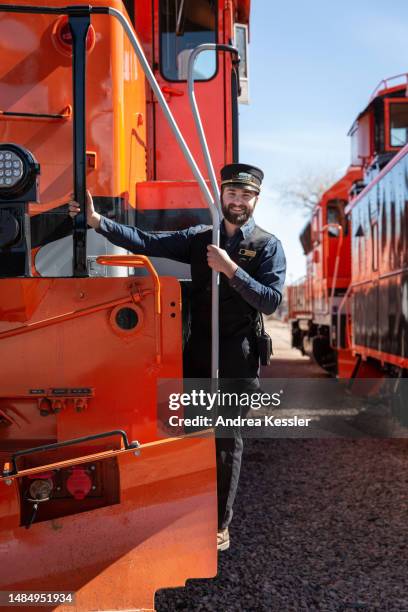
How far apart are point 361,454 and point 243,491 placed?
192 cm

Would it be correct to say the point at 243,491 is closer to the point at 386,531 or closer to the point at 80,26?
the point at 386,531

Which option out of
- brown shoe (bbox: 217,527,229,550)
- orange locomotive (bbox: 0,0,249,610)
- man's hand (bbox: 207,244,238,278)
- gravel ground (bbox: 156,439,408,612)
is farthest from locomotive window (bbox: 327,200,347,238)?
orange locomotive (bbox: 0,0,249,610)

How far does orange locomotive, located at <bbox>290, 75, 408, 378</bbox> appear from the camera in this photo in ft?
24.0

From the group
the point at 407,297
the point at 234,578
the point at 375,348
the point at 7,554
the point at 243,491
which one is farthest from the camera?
the point at 375,348

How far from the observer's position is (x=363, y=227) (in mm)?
9555

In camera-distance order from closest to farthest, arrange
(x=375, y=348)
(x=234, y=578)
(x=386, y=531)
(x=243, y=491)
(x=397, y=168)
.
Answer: (x=234, y=578), (x=386, y=531), (x=243, y=491), (x=397, y=168), (x=375, y=348)

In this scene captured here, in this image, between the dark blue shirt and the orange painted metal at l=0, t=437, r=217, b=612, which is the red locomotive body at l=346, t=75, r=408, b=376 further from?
the orange painted metal at l=0, t=437, r=217, b=612

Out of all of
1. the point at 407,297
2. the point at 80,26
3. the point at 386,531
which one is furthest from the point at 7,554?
the point at 407,297

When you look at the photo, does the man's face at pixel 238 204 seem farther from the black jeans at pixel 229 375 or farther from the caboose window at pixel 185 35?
the caboose window at pixel 185 35

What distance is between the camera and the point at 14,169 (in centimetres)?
263

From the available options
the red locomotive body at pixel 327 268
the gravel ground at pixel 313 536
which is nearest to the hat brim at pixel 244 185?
the gravel ground at pixel 313 536

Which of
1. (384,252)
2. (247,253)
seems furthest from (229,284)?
(384,252)

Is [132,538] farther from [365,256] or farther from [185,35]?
[365,256]

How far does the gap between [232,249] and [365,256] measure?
6.18 meters
